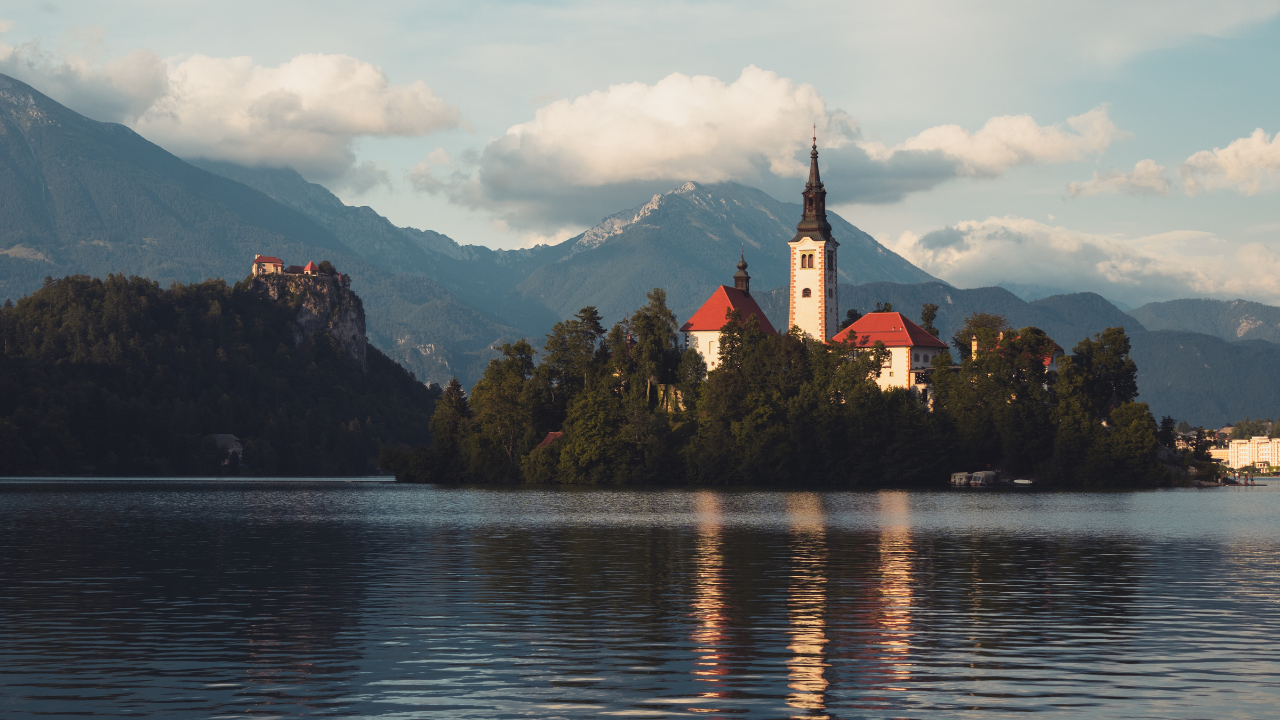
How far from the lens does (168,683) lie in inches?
936

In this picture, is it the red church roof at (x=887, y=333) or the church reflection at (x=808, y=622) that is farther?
the red church roof at (x=887, y=333)

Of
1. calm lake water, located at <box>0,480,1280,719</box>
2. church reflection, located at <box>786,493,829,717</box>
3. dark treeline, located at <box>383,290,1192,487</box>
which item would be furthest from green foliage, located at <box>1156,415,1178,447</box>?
church reflection, located at <box>786,493,829,717</box>

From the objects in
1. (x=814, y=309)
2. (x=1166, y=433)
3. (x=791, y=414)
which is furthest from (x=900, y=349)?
(x=1166, y=433)

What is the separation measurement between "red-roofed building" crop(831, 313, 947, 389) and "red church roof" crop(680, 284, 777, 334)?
13.7 m

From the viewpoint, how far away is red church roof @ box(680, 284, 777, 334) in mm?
174750

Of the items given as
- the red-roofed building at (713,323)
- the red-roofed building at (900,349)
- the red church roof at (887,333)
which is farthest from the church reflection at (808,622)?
the red-roofed building at (713,323)

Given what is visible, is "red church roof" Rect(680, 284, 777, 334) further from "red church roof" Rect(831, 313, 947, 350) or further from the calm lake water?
the calm lake water

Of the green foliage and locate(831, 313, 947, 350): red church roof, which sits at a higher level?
locate(831, 313, 947, 350): red church roof

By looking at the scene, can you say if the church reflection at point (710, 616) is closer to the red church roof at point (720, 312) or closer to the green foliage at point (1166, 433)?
the green foliage at point (1166, 433)

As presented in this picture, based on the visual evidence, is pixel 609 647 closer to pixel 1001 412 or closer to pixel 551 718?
pixel 551 718

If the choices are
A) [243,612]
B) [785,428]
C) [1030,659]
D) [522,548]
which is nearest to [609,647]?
[1030,659]

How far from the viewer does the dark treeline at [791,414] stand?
143m

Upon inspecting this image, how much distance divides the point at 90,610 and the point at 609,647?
14.9 metres

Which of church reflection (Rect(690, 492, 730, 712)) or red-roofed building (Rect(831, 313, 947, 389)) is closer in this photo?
church reflection (Rect(690, 492, 730, 712))
